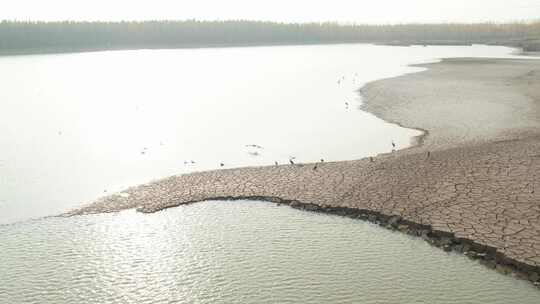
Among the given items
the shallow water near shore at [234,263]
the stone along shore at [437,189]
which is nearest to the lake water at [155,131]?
the stone along shore at [437,189]

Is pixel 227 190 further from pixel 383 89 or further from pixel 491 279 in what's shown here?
pixel 383 89

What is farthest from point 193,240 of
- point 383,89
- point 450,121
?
point 383,89

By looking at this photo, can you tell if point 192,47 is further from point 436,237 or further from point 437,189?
point 436,237

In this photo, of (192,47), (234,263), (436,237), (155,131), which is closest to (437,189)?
(436,237)

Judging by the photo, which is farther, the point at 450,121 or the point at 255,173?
the point at 450,121

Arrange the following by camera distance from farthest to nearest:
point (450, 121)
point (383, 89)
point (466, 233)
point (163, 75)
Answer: point (163, 75) → point (383, 89) → point (450, 121) → point (466, 233)

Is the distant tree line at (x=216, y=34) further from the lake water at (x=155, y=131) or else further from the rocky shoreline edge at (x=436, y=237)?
the rocky shoreline edge at (x=436, y=237)
